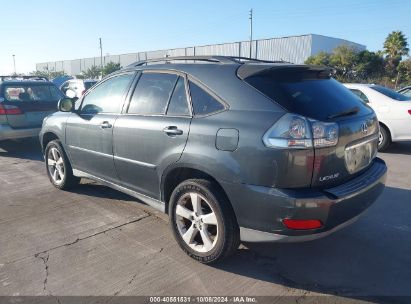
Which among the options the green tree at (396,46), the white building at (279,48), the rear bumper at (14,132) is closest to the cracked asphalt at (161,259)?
the rear bumper at (14,132)

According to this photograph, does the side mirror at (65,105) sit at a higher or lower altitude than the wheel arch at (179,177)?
higher

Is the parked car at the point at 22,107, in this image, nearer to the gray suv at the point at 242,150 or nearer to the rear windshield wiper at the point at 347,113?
the gray suv at the point at 242,150

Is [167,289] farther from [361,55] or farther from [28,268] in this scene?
[361,55]

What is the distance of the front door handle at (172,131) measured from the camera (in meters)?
3.21

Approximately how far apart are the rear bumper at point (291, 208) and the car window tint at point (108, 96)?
6.30 feet

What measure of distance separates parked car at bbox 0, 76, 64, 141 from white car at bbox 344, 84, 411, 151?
716 centimetres

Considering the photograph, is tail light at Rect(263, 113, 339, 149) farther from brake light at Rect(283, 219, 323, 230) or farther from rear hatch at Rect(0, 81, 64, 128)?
rear hatch at Rect(0, 81, 64, 128)

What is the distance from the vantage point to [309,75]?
3.18 m

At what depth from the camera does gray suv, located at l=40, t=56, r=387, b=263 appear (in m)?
2.61

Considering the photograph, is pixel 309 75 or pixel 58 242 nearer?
pixel 309 75

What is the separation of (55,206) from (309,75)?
3517 millimetres

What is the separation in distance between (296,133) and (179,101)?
49.0 inches

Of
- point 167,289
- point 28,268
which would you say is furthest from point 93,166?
point 167,289

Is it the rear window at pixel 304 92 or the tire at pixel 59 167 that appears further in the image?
the tire at pixel 59 167
